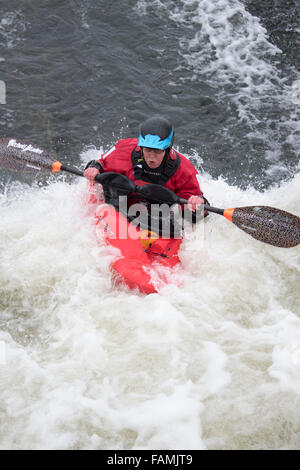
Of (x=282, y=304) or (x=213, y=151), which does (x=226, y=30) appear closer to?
(x=213, y=151)

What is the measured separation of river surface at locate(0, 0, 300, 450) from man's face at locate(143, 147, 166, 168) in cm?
81

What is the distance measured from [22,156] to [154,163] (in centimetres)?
163

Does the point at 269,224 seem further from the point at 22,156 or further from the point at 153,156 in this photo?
the point at 22,156

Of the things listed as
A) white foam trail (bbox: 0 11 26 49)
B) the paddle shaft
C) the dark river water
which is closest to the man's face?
the paddle shaft

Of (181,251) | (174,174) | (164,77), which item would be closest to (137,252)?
(181,251)

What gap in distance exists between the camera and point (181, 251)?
4336 millimetres

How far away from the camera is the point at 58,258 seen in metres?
4.21

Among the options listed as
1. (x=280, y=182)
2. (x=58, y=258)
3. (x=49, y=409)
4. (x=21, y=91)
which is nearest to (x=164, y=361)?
(x=49, y=409)

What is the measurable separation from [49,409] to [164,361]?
807mm

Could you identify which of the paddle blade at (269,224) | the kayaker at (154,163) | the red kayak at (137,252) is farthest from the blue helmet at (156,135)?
the paddle blade at (269,224)

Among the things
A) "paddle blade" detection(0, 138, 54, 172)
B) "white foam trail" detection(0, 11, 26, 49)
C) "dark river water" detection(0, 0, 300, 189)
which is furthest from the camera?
"white foam trail" detection(0, 11, 26, 49)

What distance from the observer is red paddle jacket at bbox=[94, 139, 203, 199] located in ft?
13.9

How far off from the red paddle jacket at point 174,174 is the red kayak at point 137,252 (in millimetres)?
366

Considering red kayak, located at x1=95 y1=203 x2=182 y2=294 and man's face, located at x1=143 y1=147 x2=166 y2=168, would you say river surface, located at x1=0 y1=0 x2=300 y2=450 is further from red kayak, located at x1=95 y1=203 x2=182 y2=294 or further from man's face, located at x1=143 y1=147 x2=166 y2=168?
man's face, located at x1=143 y1=147 x2=166 y2=168
